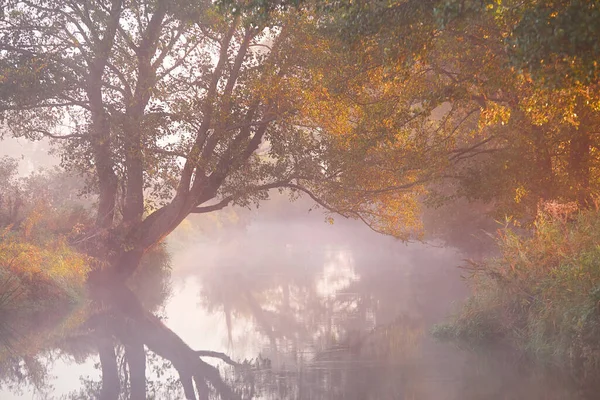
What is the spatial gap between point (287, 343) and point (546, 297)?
5532mm

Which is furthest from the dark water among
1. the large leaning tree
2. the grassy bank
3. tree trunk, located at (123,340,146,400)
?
the large leaning tree

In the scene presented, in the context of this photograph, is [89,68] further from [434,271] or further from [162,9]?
[434,271]

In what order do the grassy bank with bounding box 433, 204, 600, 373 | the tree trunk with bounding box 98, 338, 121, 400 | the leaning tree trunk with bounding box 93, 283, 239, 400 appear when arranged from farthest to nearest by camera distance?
the leaning tree trunk with bounding box 93, 283, 239, 400
the grassy bank with bounding box 433, 204, 600, 373
the tree trunk with bounding box 98, 338, 121, 400

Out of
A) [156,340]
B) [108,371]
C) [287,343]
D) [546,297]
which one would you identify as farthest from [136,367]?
[546,297]

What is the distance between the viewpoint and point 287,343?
14.7m

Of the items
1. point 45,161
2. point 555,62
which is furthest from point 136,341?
point 45,161

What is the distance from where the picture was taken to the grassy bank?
11.0 metres

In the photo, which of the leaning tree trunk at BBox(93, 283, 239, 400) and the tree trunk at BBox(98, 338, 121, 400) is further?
the leaning tree trunk at BBox(93, 283, 239, 400)

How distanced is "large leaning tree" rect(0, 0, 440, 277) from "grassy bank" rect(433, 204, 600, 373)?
4.65 meters

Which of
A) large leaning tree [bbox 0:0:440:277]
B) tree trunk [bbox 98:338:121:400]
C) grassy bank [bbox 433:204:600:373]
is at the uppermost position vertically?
large leaning tree [bbox 0:0:440:277]

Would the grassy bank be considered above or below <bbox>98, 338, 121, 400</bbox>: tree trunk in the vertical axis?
above

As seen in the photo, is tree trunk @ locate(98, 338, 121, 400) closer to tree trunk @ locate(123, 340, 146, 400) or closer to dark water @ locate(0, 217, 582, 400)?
dark water @ locate(0, 217, 582, 400)

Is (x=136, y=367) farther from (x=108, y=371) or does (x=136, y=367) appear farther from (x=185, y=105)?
(x=185, y=105)

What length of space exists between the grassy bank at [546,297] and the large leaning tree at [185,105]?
4.65 m
